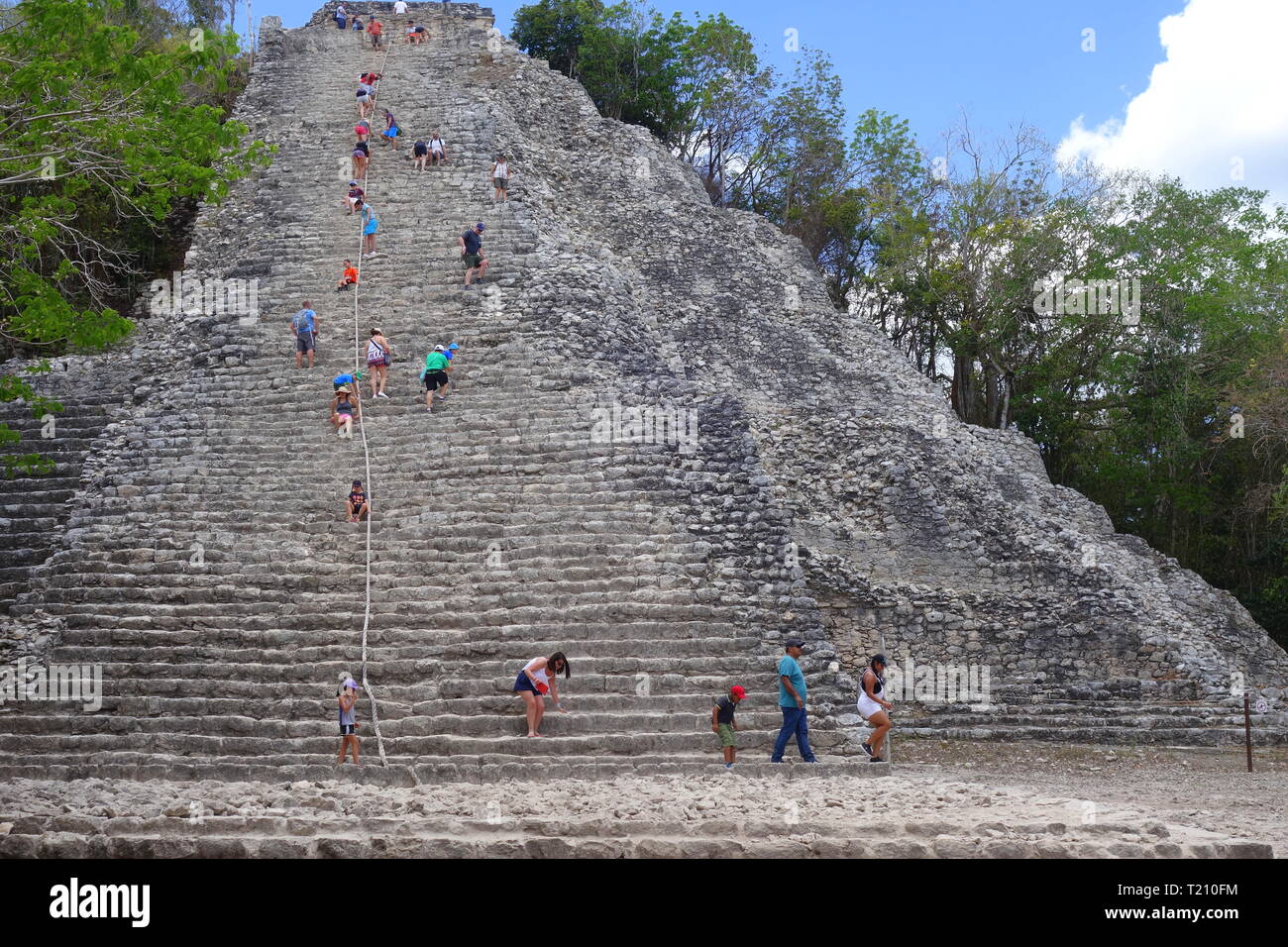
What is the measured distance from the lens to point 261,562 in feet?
32.6

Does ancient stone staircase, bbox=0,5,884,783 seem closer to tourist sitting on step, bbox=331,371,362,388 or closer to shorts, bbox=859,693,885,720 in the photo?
tourist sitting on step, bbox=331,371,362,388

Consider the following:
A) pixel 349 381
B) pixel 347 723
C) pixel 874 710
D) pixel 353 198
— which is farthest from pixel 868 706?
pixel 353 198

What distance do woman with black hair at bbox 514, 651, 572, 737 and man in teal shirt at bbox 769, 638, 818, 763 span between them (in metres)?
1.63

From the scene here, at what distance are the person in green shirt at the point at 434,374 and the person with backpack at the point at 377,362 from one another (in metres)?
0.51

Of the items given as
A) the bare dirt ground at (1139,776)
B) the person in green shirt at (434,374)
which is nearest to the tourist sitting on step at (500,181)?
the person in green shirt at (434,374)

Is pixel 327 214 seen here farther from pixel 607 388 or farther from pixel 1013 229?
pixel 1013 229

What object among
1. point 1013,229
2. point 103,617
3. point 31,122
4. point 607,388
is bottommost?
point 103,617

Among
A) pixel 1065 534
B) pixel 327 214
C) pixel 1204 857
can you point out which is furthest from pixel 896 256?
pixel 1204 857

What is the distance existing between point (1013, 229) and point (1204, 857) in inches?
824

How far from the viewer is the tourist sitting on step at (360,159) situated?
1805 cm

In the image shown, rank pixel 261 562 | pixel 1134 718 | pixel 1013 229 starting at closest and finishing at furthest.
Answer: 1. pixel 261 562
2. pixel 1134 718
3. pixel 1013 229

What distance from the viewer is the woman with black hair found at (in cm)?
823

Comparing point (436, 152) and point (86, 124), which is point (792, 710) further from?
point (436, 152)
